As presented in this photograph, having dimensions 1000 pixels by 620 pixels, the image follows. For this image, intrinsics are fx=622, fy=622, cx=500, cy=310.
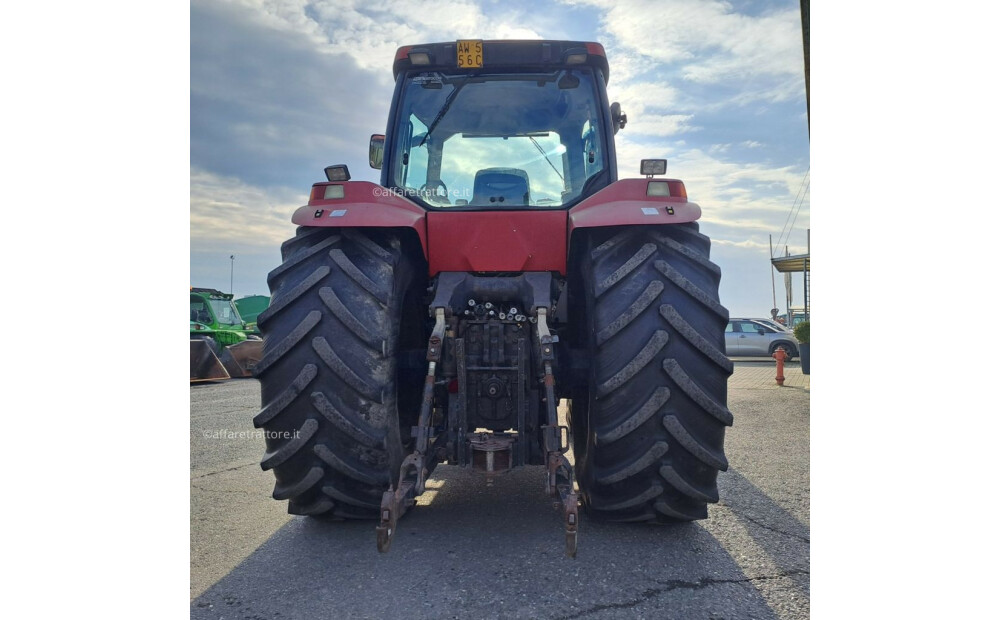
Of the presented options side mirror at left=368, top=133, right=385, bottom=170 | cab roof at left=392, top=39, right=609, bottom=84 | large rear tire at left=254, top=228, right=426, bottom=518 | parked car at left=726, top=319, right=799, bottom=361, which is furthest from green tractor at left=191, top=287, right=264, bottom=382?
parked car at left=726, top=319, right=799, bottom=361

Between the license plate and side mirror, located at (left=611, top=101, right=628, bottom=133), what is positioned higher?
the license plate

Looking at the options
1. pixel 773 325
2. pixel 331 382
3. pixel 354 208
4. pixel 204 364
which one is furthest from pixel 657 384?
pixel 773 325

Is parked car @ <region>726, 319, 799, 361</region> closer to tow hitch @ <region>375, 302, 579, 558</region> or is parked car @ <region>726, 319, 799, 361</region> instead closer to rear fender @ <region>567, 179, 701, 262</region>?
rear fender @ <region>567, 179, 701, 262</region>

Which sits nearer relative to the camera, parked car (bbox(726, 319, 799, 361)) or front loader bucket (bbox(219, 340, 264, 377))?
front loader bucket (bbox(219, 340, 264, 377))

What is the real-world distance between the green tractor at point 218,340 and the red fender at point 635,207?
8169 millimetres

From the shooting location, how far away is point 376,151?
3.62m

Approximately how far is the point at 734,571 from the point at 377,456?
152cm

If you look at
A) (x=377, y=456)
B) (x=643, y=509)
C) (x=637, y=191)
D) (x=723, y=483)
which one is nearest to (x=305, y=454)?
(x=377, y=456)

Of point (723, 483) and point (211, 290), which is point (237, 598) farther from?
point (211, 290)

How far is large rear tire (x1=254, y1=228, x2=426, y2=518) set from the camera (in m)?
2.55

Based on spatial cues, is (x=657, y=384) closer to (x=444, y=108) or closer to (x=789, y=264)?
(x=444, y=108)

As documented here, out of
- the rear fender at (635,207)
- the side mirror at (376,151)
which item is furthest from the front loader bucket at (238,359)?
the rear fender at (635,207)

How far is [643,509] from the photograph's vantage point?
8.69ft

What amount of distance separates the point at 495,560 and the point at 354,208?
162cm
